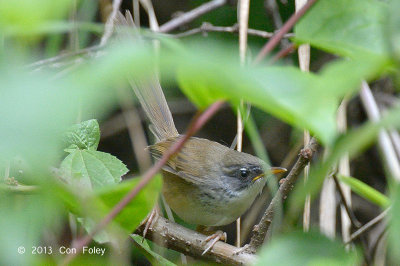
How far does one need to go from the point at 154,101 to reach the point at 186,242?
3.55ft

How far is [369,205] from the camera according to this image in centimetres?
384

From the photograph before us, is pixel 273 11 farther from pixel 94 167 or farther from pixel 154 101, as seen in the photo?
pixel 94 167

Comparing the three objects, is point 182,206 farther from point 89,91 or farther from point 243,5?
point 89,91

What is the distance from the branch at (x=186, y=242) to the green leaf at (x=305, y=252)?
1017mm

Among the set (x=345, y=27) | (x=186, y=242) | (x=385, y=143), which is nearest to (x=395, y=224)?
(x=345, y=27)

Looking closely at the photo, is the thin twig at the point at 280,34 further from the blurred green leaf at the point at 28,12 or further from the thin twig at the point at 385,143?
the thin twig at the point at 385,143

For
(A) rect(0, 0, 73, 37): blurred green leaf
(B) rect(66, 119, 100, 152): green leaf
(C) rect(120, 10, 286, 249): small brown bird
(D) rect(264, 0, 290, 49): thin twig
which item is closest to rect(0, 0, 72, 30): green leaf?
(A) rect(0, 0, 73, 37): blurred green leaf

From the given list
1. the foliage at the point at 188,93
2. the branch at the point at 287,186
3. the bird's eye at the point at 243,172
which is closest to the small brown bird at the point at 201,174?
the bird's eye at the point at 243,172

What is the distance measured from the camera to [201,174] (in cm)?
279

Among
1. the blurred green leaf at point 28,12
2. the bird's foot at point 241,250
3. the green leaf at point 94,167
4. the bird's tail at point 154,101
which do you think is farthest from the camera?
the bird's tail at point 154,101

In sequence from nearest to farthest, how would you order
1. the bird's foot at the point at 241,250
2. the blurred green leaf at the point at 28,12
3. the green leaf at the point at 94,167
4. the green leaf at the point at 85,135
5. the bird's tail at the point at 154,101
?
1. the blurred green leaf at the point at 28,12
2. the green leaf at the point at 94,167
3. the bird's foot at the point at 241,250
4. the green leaf at the point at 85,135
5. the bird's tail at the point at 154,101

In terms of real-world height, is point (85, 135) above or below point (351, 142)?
below

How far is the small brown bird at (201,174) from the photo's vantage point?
263cm

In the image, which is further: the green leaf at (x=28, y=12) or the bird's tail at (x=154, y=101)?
the bird's tail at (x=154, y=101)
